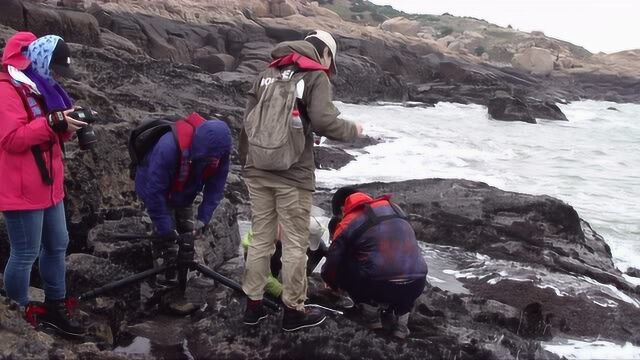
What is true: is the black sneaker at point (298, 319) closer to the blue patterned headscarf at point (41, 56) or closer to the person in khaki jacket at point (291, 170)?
the person in khaki jacket at point (291, 170)

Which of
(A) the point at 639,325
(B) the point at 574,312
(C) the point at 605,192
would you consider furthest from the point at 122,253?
(C) the point at 605,192

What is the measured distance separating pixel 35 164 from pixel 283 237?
1.44 m

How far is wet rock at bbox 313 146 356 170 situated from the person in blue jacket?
25.0 feet

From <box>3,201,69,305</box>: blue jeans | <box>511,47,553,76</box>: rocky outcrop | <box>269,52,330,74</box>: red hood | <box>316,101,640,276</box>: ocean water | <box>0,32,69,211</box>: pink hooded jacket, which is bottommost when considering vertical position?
<box>316,101,640,276</box>: ocean water

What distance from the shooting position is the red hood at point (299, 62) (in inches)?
133

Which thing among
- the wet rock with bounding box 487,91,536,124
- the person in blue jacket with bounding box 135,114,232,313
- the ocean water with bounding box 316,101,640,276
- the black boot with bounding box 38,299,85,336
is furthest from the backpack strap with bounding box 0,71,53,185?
the wet rock with bounding box 487,91,536,124

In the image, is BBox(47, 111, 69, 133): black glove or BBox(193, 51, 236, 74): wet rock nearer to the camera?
BBox(47, 111, 69, 133): black glove

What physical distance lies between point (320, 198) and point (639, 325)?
4627mm

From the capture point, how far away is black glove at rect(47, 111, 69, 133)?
2.99 m

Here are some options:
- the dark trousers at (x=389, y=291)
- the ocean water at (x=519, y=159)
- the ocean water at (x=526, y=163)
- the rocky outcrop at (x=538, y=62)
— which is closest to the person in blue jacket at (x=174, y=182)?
the dark trousers at (x=389, y=291)

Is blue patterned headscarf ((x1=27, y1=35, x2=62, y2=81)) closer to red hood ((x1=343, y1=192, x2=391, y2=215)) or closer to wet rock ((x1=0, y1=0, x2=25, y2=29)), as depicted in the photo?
red hood ((x1=343, y1=192, x2=391, y2=215))

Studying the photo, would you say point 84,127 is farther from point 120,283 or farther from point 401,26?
point 401,26

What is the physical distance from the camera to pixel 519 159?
53.3 feet

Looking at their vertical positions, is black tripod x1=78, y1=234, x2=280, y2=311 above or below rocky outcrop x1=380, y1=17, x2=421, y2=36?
below
